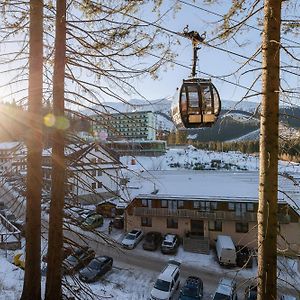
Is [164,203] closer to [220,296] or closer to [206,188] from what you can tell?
[206,188]

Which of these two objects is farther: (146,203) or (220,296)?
(146,203)

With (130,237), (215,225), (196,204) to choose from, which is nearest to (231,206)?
(215,225)

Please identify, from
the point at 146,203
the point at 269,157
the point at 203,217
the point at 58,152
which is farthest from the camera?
the point at 146,203

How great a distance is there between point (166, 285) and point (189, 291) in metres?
1.13

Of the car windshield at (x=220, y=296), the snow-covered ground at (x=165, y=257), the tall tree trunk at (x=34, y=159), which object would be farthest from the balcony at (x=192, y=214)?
the tall tree trunk at (x=34, y=159)

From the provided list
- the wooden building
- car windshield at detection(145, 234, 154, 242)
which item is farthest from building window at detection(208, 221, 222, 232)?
car windshield at detection(145, 234, 154, 242)

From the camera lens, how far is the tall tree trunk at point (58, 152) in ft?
15.8

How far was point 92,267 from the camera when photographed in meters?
16.8

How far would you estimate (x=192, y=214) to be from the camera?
75.4 ft

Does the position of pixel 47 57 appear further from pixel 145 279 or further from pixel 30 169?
pixel 145 279

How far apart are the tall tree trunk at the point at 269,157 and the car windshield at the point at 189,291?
12.0 metres

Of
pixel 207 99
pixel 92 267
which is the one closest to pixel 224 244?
pixel 92 267

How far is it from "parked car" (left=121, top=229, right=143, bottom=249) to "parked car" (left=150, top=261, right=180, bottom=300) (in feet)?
17.9

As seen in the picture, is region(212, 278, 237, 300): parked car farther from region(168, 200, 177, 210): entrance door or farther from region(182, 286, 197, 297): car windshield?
region(168, 200, 177, 210): entrance door
